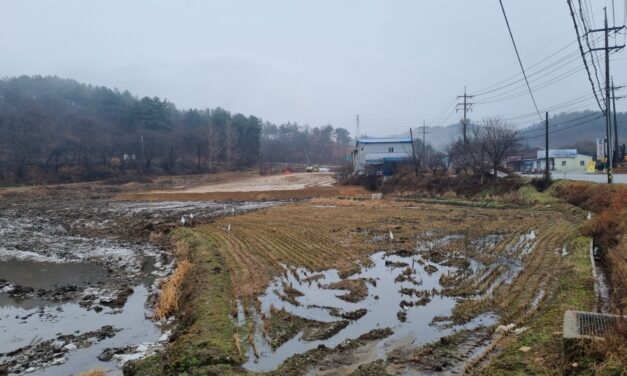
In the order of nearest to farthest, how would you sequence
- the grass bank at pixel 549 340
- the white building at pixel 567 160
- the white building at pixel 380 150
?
the grass bank at pixel 549 340 → the white building at pixel 380 150 → the white building at pixel 567 160

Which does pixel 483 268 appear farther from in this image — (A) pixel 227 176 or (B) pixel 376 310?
(A) pixel 227 176

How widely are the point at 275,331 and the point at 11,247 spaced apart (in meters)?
15.5

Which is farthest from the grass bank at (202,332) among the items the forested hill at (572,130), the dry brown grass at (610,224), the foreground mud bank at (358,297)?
the forested hill at (572,130)

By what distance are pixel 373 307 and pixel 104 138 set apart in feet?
228

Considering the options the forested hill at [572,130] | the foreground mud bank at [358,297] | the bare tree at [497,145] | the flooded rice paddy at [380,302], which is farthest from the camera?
the forested hill at [572,130]

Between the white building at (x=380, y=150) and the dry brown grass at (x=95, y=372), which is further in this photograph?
the white building at (x=380, y=150)

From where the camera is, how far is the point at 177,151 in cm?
7006

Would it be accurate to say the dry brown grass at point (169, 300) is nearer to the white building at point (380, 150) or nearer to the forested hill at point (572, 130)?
the white building at point (380, 150)

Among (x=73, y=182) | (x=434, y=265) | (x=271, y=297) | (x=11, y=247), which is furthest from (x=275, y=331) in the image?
(x=73, y=182)

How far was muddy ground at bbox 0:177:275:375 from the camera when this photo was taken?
7234mm

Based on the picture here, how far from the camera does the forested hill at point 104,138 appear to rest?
56438 mm

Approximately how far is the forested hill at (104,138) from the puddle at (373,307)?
51728mm

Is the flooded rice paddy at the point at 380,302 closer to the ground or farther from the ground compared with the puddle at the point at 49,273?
farther from the ground

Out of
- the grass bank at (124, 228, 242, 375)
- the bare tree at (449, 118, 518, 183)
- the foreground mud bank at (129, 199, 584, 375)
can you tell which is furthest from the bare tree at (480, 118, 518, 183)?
the grass bank at (124, 228, 242, 375)
